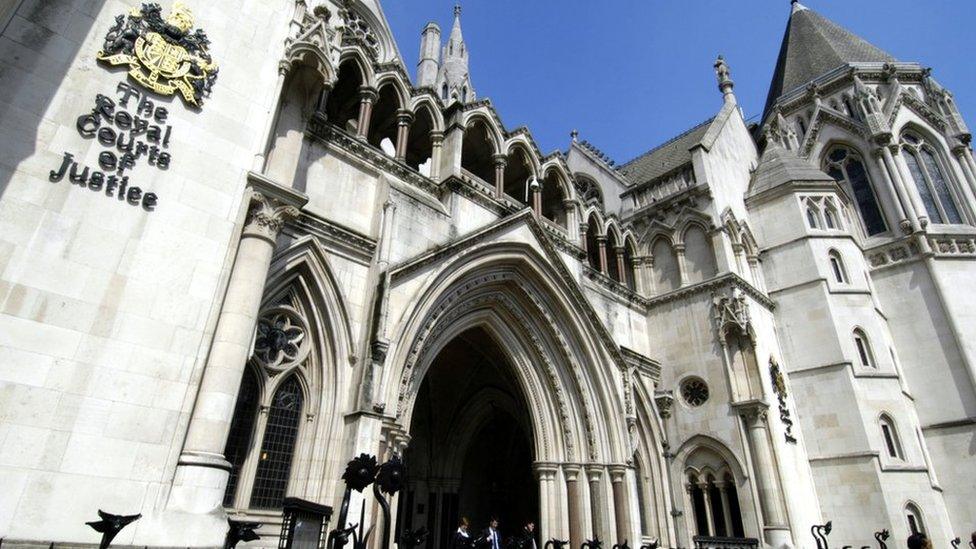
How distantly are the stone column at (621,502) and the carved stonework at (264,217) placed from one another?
10.9m

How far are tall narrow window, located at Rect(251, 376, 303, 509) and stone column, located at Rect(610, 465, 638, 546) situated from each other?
8.83 metres

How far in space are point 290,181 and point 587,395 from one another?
32.8ft

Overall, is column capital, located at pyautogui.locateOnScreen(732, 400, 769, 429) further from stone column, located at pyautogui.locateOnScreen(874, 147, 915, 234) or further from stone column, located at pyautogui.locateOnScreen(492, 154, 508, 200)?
stone column, located at pyautogui.locateOnScreen(874, 147, 915, 234)

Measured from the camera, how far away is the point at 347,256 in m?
11.6

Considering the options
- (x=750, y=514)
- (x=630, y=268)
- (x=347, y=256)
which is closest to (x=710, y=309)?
(x=630, y=268)

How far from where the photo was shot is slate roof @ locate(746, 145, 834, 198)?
22875 millimetres

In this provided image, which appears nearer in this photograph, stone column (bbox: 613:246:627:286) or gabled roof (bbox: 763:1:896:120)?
stone column (bbox: 613:246:627:286)

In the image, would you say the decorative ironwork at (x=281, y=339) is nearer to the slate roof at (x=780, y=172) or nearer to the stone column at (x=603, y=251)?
the stone column at (x=603, y=251)

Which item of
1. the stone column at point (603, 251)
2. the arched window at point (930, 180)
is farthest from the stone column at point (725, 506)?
the arched window at point (930, 180)

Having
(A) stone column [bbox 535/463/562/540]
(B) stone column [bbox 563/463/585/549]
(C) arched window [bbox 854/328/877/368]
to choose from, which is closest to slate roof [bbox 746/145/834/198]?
(C) arched window [bbox 854/328/877/368]

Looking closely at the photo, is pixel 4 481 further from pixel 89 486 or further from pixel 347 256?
pixel 347 256

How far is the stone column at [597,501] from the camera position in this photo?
47.3ft

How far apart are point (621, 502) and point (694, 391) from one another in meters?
5.40

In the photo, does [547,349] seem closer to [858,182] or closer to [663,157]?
[663,157]
